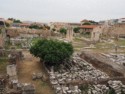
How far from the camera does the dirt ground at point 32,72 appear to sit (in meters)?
16.7

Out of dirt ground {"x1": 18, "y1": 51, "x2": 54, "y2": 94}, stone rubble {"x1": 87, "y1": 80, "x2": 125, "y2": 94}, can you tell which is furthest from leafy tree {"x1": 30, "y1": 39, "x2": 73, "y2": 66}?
stone rubble {"x1": 87, "y1": 80, "x2": 125, "y2": 94}

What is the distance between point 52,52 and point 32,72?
9.19 feet

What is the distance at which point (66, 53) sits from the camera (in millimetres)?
22984

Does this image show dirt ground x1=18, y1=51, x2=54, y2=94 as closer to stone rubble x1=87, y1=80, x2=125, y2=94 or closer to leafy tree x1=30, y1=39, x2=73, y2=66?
leafy tree x1=30, y1=39, x2=73, y2=66

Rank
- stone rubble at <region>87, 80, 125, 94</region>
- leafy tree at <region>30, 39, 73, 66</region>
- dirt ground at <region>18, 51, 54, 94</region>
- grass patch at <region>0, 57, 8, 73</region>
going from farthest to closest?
1. leafy tree at <region>30, 39, 73, 66</region>
2. grass patch at <region>0, 57, 8, 73</region>
3. dirt ground at <region>18, 51, 54, 94</region>
4. stone rubble at <region>87, 80, 125, 94</region>

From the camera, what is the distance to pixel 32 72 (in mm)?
21016

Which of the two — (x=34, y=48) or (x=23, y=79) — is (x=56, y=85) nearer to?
(x=23, y=79)

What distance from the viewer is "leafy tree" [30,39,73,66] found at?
22.0m

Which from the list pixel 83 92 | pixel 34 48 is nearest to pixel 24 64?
pixel 34 48

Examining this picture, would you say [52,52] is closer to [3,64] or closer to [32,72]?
[32,72]

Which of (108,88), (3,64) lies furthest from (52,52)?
(108,88)

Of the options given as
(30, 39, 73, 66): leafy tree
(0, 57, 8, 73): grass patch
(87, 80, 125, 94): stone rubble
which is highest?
(30, 39, 73, 66): leafy tree

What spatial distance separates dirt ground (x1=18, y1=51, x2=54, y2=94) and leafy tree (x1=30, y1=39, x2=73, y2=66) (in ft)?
3.77

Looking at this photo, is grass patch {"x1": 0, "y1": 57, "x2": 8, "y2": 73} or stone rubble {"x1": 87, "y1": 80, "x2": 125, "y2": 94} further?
grass patch {"x1": 0, "y1": 57, "x2": 8, "y2": 73}
